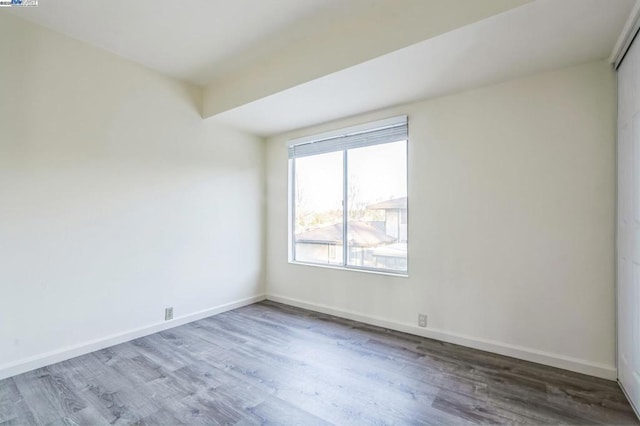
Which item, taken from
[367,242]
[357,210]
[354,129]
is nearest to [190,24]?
[354,129]

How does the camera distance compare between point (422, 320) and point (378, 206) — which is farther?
point (378, 206)

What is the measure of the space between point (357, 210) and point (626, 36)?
265 centimetres

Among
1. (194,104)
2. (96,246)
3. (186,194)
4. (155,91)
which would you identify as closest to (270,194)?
(186,194)

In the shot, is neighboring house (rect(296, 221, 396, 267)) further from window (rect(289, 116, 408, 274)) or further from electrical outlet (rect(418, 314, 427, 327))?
electrical outlet (rect(418, 314, 427, 327))

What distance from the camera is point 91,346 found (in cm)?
280

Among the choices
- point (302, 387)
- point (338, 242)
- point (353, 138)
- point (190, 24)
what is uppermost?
point (190, 24)

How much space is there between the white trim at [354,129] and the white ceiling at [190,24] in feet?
4.06

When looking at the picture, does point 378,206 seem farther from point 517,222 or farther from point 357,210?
point 517,222

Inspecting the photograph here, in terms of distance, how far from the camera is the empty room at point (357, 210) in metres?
2.06

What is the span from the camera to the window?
137 inches

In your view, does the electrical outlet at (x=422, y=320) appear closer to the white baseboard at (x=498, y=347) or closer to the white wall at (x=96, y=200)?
the white baseboard at (x=498, y=347)

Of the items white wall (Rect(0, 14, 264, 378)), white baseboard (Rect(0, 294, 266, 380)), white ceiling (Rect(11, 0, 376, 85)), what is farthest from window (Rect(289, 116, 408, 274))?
white baseboard (Rect(0, 294, 266, 380))

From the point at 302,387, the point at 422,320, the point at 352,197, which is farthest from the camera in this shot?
the point at 352,197

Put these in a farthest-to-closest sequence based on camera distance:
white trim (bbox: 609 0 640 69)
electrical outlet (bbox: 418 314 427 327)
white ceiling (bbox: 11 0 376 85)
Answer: electrical outlet (bbox: 418 314 427 327) < white ceiling (bbox: 11 0 376 85) < white trim (bbox: 609 0 640 69)
